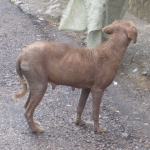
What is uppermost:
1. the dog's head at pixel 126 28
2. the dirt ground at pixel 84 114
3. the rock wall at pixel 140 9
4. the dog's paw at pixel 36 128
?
the dog's head at pixel 126 28

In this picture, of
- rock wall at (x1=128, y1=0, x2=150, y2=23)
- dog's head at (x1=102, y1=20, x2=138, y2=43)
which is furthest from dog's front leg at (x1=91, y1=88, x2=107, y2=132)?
rock wall at (x1=128, y1=0, x2=150, y2=23)

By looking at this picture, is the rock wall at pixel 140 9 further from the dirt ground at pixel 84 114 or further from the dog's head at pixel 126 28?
the dog's head at pixel 126 28

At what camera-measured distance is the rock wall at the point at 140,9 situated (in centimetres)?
959

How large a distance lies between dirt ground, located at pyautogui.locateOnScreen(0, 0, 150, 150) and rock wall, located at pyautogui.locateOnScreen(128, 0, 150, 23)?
999 mm

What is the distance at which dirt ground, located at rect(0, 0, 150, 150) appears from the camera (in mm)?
4922

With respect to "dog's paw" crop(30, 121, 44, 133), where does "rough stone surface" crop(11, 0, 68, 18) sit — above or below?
below

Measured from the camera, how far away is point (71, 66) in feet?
16.0

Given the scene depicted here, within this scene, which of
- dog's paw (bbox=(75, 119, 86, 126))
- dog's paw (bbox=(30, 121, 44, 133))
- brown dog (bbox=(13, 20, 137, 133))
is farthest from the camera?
dog's paw (bbox=(75, 119, 86, 126))

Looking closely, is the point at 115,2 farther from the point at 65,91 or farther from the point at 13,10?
the point at 13,10

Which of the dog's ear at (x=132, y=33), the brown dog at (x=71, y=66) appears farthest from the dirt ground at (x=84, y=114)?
the dog's ear at (x=132, y=33)

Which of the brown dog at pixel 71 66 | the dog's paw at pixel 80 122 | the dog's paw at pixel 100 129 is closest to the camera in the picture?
the brown dog at pixel 71 66

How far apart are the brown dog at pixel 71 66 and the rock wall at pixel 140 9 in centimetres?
469

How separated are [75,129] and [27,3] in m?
7.53

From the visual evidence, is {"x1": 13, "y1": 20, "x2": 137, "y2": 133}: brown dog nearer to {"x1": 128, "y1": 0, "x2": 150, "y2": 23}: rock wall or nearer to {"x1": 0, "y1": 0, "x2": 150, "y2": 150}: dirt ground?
{"x1": 0, "y1": 0, "x2": 150, "y2": 150}: dirt ground
